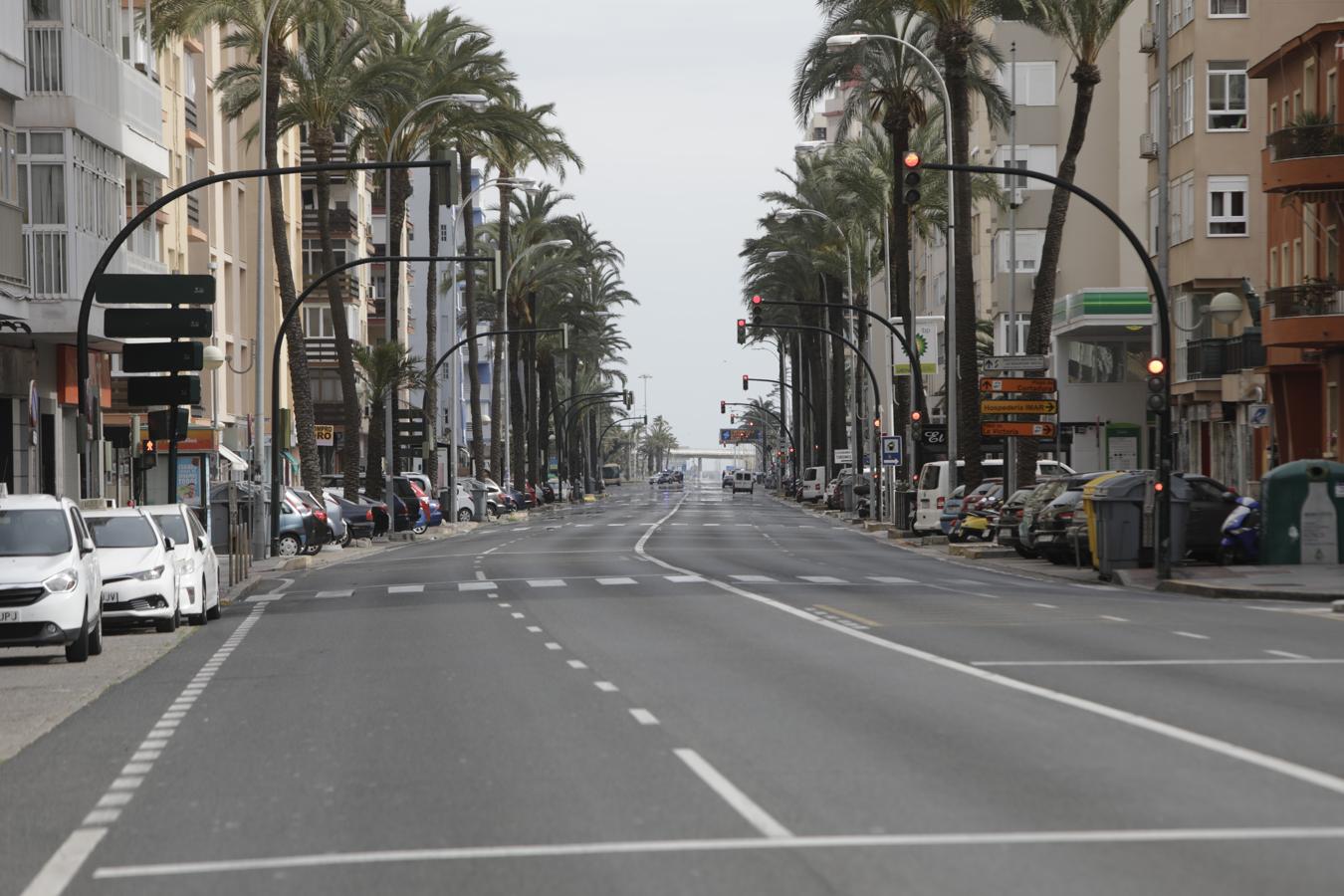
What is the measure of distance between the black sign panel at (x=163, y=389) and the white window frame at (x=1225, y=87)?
3523 cm

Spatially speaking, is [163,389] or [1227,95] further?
[1227,95]

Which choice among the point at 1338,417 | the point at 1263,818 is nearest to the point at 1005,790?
the point at 1263,818

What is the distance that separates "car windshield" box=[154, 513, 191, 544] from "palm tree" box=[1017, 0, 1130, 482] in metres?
23.8

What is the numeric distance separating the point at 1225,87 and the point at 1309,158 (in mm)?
16102

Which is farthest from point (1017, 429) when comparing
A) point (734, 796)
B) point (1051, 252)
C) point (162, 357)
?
point (734, 796)

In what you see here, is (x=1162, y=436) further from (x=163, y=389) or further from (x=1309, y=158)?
(x=163, y=389)

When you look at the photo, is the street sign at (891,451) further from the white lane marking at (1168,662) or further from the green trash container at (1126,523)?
the white lane marking at (1168,662)

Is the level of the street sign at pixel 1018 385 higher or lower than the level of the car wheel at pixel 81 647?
higher

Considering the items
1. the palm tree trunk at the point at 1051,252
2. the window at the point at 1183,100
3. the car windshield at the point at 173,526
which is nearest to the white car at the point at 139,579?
the car windshield at the point at 173,526

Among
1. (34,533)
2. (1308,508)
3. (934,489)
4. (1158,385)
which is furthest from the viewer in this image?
(934,489)

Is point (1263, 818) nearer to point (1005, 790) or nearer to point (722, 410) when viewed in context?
point (1005, 790)

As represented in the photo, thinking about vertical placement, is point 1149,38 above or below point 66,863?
above

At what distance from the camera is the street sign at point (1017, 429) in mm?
44438

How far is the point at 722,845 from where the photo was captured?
8922mm
